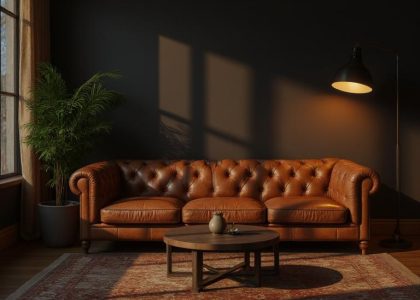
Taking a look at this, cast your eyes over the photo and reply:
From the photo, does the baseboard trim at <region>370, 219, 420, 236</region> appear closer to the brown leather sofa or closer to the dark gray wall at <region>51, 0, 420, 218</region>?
the dark gray wall at <region>51, 0, 420, 218</region>

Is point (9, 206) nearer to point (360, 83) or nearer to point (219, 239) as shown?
point (219, 239)

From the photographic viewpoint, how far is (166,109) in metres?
5.58

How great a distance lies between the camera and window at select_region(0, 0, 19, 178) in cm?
503

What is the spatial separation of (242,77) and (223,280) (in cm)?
240

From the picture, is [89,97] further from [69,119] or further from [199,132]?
[199,132]

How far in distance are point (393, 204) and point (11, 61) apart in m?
3.84

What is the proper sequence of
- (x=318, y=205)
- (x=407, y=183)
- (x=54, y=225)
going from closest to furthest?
(x=318, y=205), (x=54, y=225), (x=407, y=183)

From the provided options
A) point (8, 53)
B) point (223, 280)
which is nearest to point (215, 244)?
point (223, 280)

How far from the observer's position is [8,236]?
4.92 meters

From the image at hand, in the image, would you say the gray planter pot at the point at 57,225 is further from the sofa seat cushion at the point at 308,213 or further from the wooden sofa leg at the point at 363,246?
the wooden sofa leg at the point at 363,246

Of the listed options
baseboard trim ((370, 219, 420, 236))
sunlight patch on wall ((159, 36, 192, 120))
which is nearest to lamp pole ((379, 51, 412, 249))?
baseboard trim ((370, 219, 420, 236))

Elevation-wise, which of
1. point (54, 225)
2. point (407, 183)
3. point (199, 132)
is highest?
point (199, 132)

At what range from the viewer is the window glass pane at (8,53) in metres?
5.04

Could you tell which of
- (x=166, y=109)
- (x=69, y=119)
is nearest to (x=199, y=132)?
(x=166, y=109)
